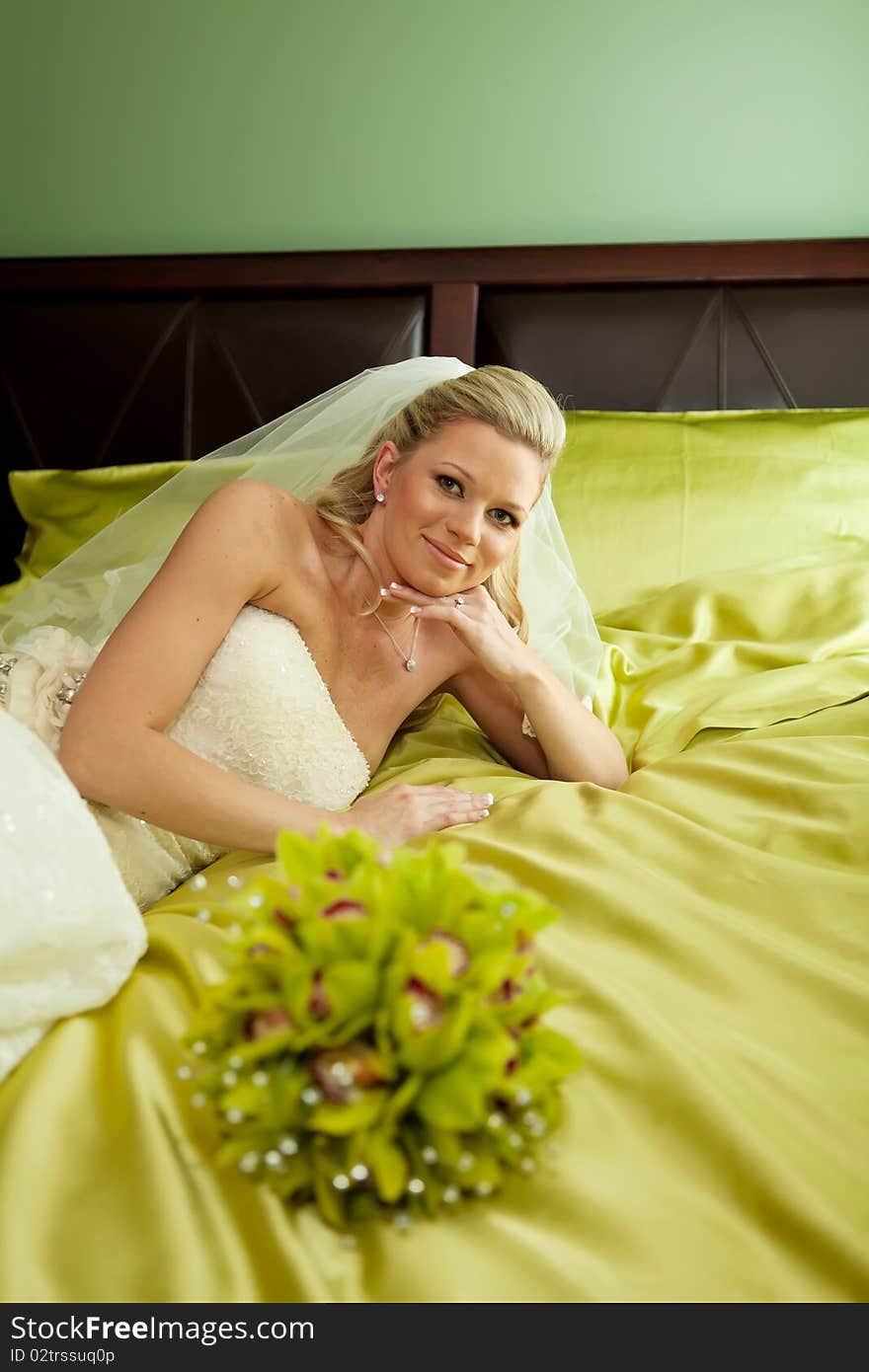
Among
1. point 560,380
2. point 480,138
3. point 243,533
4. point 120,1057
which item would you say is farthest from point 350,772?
point 480,138

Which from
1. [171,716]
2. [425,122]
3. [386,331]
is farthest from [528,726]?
[425,122]

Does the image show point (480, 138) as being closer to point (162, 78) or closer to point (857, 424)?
point (162, 78)

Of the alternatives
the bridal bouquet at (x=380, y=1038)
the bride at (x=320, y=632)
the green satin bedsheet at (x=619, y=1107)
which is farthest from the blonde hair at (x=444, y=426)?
the bridal bouquet at (x=380, y=1038)

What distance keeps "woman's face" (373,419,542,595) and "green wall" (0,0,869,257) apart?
4.23ft

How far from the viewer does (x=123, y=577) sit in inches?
80.7

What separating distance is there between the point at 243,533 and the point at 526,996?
102 centimetres

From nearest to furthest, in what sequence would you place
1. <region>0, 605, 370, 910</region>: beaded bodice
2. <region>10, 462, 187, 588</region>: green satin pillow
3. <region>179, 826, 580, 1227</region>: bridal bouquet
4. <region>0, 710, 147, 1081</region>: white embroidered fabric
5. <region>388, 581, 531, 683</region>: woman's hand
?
1. <region>179, 826, 580, 1227</region>: bridal bouquet
2. <region>0, 710, 147, 1081</region>: white embroidered fabric
3. <region>0, 605, 370, 910</region>: beaded bodice
4. <region>388, 581, 531, 683</region>: woman's hand
5. <region>10, 462, 187, 588</region>: green satin pillow

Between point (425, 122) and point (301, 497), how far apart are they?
1309mm

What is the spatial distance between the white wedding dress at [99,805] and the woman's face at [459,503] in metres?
0.23

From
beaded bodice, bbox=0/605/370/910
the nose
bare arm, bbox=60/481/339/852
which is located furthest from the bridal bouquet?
the nose

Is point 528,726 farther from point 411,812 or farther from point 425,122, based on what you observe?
point 425,122

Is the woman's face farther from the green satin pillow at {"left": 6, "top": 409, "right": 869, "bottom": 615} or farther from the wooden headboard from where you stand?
the wooden headboard

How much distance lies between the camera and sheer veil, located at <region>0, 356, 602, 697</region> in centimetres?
207

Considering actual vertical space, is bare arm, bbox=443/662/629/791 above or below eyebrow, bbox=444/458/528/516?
below
